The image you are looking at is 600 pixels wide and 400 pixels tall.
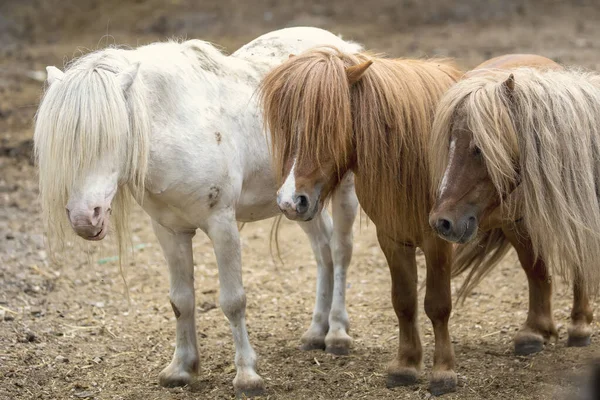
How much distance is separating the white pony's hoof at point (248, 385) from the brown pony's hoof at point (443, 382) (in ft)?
2.71

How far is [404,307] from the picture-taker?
415 centimetres

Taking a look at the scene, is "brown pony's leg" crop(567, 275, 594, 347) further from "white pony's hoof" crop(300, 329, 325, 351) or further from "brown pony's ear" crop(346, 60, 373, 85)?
"brown pony's ear" crop(346, 60, 373, 85)

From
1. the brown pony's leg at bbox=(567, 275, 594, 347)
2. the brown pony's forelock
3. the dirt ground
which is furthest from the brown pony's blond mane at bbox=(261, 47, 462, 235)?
the brown pony's leg at bbox=(567, 275, 594, 347)

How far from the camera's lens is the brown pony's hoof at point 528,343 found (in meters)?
4.52

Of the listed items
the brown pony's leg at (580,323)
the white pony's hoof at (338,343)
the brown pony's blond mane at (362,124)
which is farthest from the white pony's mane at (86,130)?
the brown pony's leg at (580,323)

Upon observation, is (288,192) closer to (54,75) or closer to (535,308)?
(54,75)

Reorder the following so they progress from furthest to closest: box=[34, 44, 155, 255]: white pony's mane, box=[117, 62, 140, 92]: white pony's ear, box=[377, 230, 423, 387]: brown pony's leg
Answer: box=[377, 230, 423, 387]: brown pony's leg < box=[117, 62, 140, 92]: white pony's ear < box=[34, 44, 155, 255]: white pony's mane

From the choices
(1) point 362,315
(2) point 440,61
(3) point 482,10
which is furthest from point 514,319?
(3) point 482,10

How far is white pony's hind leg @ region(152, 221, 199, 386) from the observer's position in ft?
14.0

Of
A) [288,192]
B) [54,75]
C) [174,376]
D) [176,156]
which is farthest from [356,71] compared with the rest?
[174,376]

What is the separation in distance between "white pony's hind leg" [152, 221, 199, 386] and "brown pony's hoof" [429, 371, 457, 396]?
4.07ft

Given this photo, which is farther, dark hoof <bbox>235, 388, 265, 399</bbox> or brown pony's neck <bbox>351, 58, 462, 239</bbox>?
dark hoof <bbox>235, 388, 265, 399</bbox>

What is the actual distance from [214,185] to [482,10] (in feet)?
33.2

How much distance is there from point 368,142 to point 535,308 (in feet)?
5.22
